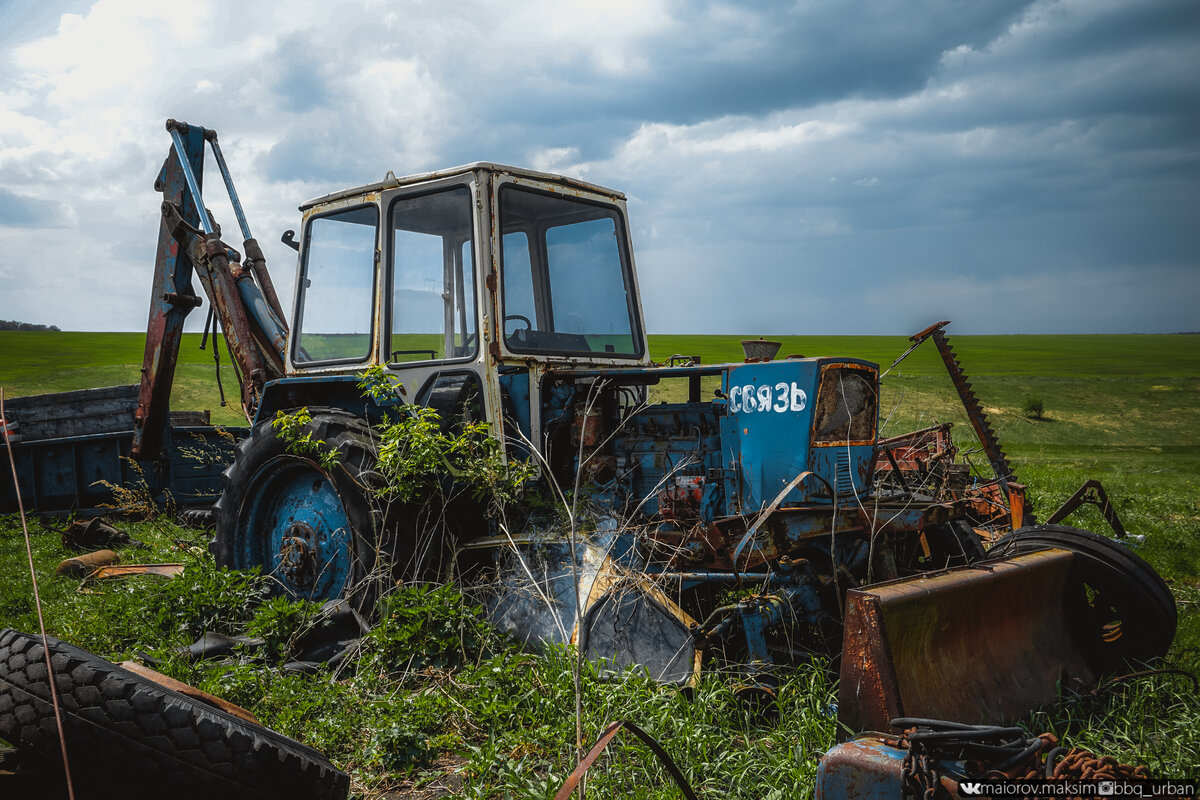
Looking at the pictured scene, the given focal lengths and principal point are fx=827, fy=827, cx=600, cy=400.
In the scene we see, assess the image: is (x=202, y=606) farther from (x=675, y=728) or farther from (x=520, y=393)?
(x=675, y=728)

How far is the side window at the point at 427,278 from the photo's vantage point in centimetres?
510

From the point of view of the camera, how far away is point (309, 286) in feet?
18.5

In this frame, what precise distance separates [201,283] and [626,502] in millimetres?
4423

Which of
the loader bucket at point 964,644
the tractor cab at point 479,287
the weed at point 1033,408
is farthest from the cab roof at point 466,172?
the weed at point 1033,408

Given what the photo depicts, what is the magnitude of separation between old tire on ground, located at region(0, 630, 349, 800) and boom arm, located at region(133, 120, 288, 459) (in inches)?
151

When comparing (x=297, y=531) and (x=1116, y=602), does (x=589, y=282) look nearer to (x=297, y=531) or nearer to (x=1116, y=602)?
(x=297, y=531)

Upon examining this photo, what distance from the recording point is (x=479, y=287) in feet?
15.5

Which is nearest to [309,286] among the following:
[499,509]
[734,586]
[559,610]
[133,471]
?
[499,509]

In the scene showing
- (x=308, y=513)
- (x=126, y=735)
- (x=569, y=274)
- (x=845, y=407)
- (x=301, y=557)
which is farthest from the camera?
(x=569, y=274)

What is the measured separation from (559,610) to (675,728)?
41.6 inches

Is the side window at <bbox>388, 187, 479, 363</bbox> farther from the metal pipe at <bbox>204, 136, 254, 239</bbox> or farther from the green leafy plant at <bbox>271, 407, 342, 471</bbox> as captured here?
the metal pipe at <bbox>204, 136, 254, 239</bbox>

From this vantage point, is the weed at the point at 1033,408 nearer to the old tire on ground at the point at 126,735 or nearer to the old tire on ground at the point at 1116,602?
the old tire on ground at the point at 1116,602

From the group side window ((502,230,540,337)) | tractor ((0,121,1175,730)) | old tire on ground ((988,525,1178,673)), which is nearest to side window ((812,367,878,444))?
tractor ((0,121,1175,730))

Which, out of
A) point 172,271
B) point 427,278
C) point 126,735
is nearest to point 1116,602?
point 427,278
